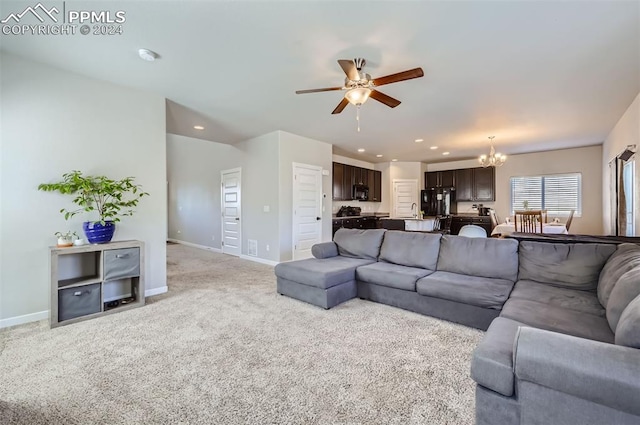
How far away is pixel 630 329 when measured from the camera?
121cm

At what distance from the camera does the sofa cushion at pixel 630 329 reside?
3.89 ft

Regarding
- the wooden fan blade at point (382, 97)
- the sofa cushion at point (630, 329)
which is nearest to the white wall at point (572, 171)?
the wooden fan blade at point (382, 97)

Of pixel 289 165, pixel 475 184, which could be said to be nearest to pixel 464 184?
pixel 475 184

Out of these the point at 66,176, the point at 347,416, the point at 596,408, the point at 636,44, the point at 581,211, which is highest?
the point at 636,44

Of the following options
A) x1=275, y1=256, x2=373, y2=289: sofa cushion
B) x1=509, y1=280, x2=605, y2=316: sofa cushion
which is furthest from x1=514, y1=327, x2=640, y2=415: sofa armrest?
x1=275, y1=256, x2=373, y2=289: sofa cushion

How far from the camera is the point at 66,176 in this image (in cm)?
311

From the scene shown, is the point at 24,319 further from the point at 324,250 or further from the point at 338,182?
the point at 338,182

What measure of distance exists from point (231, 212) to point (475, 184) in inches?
269

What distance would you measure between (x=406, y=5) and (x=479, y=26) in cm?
71

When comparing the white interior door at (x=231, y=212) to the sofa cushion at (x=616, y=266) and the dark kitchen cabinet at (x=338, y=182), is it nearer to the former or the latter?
the dark kitchen cabinet at (x=338, y=182)

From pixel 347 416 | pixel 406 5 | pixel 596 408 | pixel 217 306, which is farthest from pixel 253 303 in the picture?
pixel 406 5

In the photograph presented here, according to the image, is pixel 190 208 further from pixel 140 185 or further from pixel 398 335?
pixel 398 335

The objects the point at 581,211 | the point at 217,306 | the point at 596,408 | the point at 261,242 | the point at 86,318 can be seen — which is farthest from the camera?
the point at 581,211

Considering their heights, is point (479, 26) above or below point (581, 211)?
above
